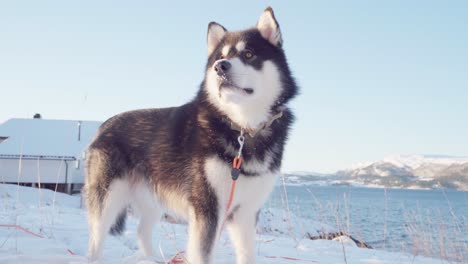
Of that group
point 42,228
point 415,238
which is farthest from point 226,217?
point 415,238

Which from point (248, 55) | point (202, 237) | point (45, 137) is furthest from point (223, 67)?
point (45, 137)

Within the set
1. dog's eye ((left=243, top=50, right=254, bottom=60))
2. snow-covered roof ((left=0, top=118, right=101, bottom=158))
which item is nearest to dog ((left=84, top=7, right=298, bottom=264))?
dog's eye ((left=243, top=50, right=254, bottom=60))

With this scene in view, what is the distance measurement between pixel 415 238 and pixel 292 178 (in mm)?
2237

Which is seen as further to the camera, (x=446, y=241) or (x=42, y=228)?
(x=446, y=241)

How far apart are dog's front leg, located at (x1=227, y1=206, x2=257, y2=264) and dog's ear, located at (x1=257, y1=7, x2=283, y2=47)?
1548 mm

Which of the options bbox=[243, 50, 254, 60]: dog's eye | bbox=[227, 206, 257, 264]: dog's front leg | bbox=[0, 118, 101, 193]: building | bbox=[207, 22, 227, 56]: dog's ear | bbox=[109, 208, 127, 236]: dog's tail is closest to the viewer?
bbox=[243, 50, 254, 60]: dog's eye

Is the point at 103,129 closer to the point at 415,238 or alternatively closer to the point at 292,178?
the point at 292,178

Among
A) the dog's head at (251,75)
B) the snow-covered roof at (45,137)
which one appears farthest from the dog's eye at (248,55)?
the snow-covered roof at (45,137)

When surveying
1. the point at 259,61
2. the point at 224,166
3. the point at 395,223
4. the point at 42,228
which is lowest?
the point at 395,223

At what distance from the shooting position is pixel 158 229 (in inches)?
253

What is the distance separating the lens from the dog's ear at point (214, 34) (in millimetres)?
3629

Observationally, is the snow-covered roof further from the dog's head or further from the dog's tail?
the dog's head

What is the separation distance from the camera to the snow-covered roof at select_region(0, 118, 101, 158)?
95.1 feet

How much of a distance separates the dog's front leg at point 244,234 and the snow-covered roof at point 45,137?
2631cm
